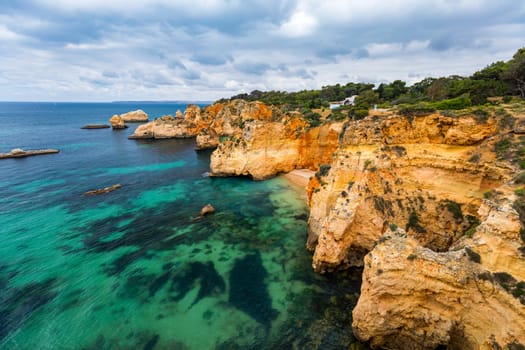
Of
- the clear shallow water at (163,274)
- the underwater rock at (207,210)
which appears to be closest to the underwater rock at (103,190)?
the clear shallow water at (163,274)

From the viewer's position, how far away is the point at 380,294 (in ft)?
31.9

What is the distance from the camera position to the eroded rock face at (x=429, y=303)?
7748 millimetres

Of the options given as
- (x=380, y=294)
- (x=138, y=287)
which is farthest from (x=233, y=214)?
(x=380, y=294)

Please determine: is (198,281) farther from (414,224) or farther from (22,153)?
(22,153)

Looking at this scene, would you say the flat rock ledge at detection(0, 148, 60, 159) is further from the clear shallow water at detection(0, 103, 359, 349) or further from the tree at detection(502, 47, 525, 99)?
the tree at detection(502, 47, 525, 99)

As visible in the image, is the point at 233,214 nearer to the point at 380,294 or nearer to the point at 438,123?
the point at 380,294

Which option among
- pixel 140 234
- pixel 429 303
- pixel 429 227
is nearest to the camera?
pixel 429 303

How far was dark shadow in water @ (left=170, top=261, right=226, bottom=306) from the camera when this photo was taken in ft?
44.7

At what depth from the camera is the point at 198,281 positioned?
1454cm

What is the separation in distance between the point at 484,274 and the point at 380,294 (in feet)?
11.8

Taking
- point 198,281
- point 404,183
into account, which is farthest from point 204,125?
point 404,183

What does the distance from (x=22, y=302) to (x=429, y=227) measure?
24194 millimetres

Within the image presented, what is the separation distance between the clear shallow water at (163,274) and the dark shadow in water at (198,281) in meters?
0.07

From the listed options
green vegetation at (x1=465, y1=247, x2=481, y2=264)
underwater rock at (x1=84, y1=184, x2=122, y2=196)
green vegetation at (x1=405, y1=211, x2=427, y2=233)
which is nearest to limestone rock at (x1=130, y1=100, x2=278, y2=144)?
underwater rock at (x1=84, y1=184, x2=122, y2=196)
